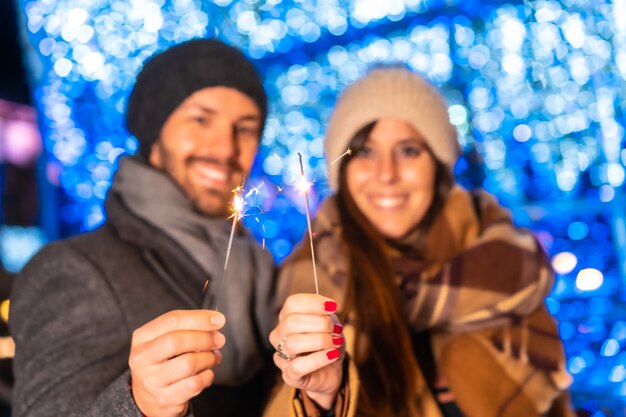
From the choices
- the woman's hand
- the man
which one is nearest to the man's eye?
the man

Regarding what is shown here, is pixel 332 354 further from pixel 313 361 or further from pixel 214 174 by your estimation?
pixel 214 174

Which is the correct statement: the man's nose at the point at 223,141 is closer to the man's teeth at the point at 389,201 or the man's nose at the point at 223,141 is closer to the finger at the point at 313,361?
the man's teeth at the point at 389,201

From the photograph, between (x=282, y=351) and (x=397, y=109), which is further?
(x=397, y=109)

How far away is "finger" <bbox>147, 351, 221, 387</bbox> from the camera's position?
571 mm

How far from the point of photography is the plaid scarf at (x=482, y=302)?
1128mm

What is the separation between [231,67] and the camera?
42.0 inches

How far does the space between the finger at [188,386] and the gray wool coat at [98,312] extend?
0.16 m

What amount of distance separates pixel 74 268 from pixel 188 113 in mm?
361

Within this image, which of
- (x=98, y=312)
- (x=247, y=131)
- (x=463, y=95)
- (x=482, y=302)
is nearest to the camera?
(x=98, y=312)

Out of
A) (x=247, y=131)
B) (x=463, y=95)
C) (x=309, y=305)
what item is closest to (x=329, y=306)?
(x=309, y=305)

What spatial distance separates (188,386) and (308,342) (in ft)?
0.46

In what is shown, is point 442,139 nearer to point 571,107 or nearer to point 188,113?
point 188,113

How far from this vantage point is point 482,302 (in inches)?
47.8

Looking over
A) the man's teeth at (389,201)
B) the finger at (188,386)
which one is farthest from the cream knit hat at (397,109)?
the finger at (188,386)
